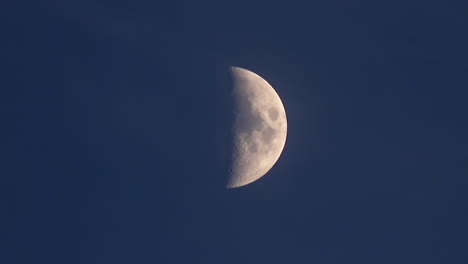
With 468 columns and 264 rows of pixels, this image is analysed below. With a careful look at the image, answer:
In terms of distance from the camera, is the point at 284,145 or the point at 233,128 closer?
the point at 233,128

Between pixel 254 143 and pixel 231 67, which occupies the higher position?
pixel 231 67

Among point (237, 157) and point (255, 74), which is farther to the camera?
point (255, 74)

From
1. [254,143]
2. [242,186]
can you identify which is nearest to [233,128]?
[254,143]

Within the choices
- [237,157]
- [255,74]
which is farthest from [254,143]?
[255,74]

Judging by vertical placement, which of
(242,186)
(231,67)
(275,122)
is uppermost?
(231,67)

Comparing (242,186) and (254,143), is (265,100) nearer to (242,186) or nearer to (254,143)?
(254,143)

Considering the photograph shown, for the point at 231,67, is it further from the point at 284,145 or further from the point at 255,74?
the point at 284,145
